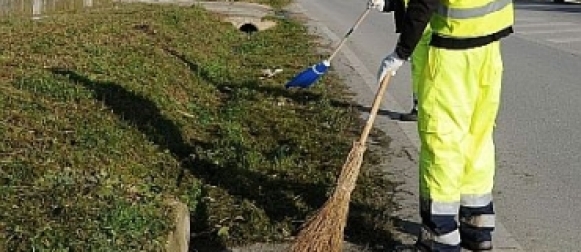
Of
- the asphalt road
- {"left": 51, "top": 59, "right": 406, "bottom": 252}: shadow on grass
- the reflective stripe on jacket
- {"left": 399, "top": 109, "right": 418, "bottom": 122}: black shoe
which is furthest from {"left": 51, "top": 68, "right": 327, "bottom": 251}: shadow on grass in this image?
{"left": 399, "top": 109, "right": 418, "bottom": 122}: black shoe

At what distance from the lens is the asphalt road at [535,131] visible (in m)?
5.52

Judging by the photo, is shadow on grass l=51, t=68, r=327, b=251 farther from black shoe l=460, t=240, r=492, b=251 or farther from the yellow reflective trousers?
the yellow reflective trousers

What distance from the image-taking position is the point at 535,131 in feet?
26.5

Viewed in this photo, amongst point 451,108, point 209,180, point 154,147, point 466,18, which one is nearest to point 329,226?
point 451,108

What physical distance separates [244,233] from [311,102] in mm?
3911

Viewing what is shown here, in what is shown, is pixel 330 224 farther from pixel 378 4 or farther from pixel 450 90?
pixel 378 4

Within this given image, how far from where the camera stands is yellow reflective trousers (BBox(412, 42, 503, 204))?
4371mm

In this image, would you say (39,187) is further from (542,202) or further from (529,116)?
(529,116)

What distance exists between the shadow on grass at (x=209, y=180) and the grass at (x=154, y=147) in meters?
0.01

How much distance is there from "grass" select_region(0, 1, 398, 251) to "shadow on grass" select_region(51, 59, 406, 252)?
13 mm

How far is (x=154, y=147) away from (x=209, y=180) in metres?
0.76

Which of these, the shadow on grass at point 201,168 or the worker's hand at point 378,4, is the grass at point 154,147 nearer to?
the shadow on grass at point 201,168

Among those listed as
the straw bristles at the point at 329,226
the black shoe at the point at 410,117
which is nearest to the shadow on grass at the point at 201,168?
the straw bristles at the point at 329,226

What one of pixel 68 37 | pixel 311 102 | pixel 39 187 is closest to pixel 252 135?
pixel 311 102
